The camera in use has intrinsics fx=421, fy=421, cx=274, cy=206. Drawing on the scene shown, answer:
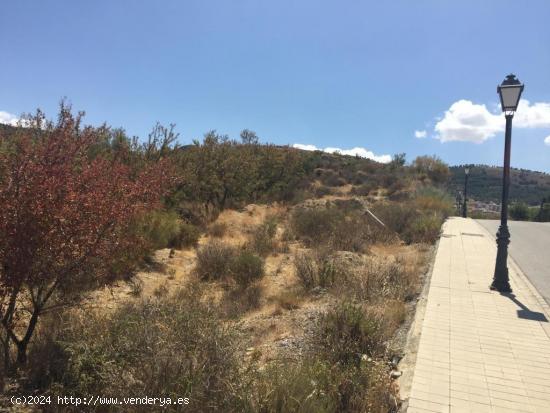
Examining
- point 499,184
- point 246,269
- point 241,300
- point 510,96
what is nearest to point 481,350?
point 241,300

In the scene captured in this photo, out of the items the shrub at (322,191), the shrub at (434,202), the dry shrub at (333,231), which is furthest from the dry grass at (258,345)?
the shrub at (322,191)

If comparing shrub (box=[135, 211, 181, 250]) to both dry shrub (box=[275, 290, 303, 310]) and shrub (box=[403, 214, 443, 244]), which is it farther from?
shrub (box=[403, 214, 443, 244])

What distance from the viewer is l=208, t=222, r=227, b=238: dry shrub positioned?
16.4m

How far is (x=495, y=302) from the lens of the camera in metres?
7.84

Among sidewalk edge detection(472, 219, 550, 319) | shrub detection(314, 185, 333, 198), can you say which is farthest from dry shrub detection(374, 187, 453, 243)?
shrub detection(314, 185, 333, 198)

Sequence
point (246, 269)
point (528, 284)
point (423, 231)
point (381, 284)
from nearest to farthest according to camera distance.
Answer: point (381, 284) → point (528, 284) → point (246, 269) → point (423, 231)

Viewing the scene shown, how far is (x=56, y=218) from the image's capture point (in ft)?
14.2

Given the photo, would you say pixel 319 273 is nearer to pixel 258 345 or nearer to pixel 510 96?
pixel 258 345

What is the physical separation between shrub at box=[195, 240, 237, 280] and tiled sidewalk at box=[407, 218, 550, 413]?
4.89 meters

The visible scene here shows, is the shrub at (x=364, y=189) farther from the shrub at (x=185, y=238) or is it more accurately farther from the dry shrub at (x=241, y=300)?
the dry shrub at (x=241, y=300)

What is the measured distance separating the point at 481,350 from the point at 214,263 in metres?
6.70

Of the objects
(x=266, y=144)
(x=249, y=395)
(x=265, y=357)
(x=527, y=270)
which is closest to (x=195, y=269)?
(x=265, y=357)

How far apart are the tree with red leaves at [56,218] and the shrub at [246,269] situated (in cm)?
478

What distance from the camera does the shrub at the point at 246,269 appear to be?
10.0m
